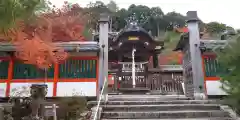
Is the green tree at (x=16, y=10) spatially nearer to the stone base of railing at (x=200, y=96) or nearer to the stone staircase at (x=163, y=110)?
the stone staircase at (x=163, y=110)

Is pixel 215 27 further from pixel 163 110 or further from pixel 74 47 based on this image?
pixel 163 110

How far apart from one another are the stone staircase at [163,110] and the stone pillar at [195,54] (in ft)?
3.48

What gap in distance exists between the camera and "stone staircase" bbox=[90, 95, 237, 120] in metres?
7.44

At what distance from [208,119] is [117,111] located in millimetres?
2839

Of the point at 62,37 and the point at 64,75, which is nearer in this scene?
the point at 64,75

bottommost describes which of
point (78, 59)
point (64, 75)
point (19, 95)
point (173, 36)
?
point (19, 95)

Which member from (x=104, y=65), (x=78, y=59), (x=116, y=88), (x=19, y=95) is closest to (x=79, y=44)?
(x=78, y=59)

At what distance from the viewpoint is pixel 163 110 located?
26.5 feet

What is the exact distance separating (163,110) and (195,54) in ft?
10.8

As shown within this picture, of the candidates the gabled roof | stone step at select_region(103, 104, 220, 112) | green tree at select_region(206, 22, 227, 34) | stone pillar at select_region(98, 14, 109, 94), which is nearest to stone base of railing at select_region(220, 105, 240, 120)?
stone step at select_region(103, 104, 220, 112)

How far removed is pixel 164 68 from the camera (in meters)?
22.7

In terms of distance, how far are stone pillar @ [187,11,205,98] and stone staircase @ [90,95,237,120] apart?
3.48 ft

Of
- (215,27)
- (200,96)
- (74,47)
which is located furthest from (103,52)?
(215,27)

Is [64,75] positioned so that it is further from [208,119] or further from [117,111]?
[208,119]
